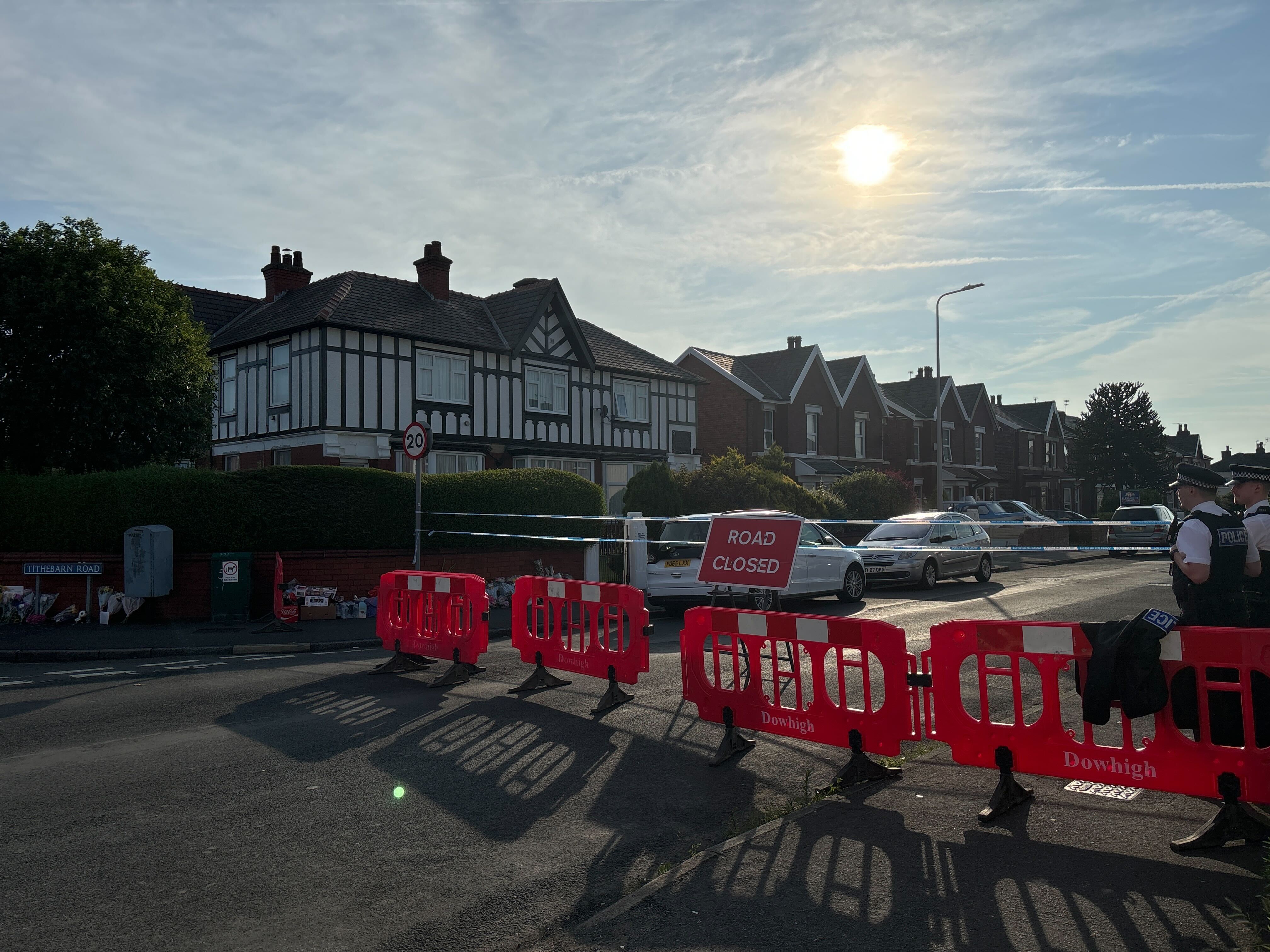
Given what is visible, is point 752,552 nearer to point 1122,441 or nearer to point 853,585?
point 853,585

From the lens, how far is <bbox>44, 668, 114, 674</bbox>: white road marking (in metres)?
10.6

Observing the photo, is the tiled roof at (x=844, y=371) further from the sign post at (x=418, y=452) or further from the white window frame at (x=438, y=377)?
the sign post at (x=418, y=452)

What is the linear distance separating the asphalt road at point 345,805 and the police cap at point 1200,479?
9.21ft

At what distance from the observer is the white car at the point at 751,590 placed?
14.2 m

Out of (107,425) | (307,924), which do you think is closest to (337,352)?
(107,425)

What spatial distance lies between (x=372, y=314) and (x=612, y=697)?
2046 cm

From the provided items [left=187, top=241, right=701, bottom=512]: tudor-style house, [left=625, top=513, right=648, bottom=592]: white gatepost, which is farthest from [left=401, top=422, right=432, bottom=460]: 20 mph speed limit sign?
[left=187, top=241, right=701, bottom=512]: tudor-style house

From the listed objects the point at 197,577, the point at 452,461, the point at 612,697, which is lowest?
the point at 612,697

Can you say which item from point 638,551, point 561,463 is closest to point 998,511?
point 561,463

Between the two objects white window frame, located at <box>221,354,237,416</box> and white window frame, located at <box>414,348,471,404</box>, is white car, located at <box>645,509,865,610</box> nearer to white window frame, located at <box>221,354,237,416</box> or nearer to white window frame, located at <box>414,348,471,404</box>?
white window frame, located at <box>414,348,471,404</box>

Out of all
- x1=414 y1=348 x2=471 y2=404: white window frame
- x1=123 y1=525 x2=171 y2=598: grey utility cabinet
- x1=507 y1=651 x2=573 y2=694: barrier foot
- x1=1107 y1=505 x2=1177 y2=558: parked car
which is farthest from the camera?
x1=1107 y1=505 x2=1177 y2=558: parked car

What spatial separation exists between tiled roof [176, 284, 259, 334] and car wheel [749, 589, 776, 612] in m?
23.4

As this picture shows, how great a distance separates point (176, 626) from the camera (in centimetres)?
1385

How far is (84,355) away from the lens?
1689 cm
